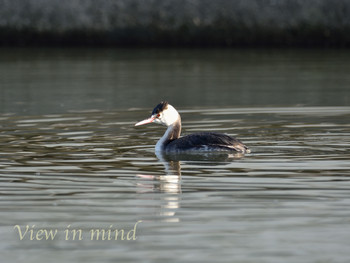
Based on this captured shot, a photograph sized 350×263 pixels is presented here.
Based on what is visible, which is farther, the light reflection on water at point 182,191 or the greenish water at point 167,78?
the greenish water at point 167,78

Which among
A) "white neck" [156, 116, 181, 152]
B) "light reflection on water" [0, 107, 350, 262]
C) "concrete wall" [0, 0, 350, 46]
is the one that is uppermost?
"concrete wall" [0, 0, 350, 46]

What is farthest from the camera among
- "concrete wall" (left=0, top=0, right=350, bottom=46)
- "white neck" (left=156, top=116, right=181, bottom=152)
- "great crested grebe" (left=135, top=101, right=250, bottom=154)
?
"concrete wall" (left=0, top=0, right=350, bottom=46)

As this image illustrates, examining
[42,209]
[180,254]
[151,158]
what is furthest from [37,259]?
[151,158]

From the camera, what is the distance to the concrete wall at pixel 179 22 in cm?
2569

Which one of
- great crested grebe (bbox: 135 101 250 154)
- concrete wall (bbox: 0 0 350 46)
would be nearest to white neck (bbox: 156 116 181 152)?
great crested grebe (bbox: 135 101 250 154)

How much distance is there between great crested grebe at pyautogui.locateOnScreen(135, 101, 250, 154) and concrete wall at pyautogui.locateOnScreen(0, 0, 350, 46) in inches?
594

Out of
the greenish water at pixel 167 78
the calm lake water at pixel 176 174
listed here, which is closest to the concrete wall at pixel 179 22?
the greenish water at pixel 167 78

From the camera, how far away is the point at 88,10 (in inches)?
1040

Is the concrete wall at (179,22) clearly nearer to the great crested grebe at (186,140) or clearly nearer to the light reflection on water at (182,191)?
the light reflection on water at (182,191)

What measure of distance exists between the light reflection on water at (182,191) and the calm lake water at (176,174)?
13 millimetres

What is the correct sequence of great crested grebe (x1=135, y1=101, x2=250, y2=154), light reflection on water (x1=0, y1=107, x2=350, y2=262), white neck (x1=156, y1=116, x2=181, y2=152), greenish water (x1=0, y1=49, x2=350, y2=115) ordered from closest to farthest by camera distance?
1. light reflection on water (x1=0, y1=107, x2=350, y2=262)
2. great crested grebe (x1=135, y1=101, x2=250, y2=154)
3. white neck (x1=156, y1=116, x2=181, y2=152)
4. greenish water (x1=0, y1=49, x2=350, y2=115)

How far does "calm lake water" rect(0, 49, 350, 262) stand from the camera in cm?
598

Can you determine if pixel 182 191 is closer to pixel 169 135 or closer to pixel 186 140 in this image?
pixel 186 140

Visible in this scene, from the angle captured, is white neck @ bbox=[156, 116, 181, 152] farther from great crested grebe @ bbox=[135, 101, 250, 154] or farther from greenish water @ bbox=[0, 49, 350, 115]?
greenish water @ bbox=[0, 49, 350, 115]
